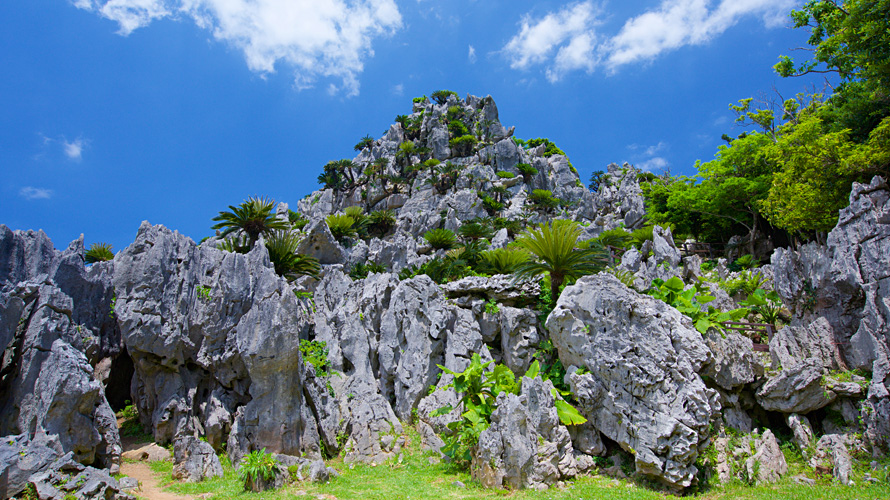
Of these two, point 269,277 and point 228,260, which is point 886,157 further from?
point 228,260

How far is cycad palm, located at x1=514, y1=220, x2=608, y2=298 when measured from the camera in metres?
11.8

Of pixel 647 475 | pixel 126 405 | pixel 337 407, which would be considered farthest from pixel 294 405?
pixel 647 475

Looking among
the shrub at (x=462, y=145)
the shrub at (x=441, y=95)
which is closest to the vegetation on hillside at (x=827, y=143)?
the shrub at (x=462, y=145)

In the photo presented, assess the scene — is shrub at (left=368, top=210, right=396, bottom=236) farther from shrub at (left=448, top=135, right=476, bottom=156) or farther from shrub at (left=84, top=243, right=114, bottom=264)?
shrub at (left=84, top=243, right=114, bottom=264)

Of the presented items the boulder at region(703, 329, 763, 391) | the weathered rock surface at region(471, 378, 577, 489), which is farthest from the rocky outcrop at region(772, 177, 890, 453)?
the weathered rock surface at region(471, 378, 577, 489)

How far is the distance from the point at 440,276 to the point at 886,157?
14.1 meters

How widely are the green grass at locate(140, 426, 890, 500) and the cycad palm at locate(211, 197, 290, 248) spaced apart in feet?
32.0

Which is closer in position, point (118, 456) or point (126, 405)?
point (118, 456)

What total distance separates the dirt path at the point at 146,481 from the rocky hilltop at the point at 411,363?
1.53ft

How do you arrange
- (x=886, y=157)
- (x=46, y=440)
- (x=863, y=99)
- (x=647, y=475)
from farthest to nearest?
(x=863, y=99), (x=886, y=157), (x=647, y=475), (x=46, y=440)

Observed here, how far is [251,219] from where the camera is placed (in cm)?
1720

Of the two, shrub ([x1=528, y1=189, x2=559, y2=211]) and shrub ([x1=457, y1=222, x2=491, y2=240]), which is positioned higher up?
shrub ([x1=528, y1=189, x2=559, y2=211])

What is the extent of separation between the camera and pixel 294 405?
10.3 meters

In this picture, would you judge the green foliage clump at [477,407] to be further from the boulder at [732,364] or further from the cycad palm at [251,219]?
the cycad palm at [251,219]
